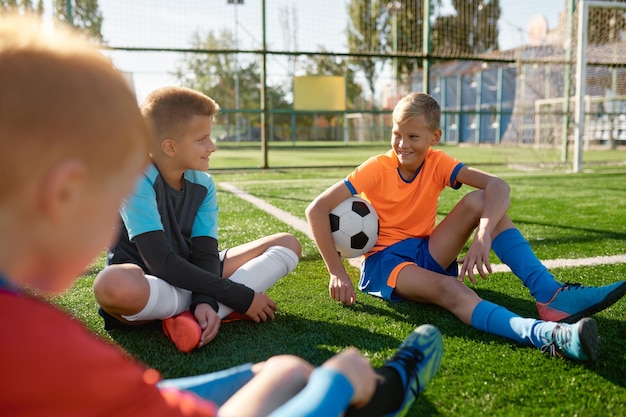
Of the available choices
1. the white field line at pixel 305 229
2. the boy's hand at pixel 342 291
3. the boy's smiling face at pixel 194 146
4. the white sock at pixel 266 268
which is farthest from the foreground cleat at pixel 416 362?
the white field line at pixel 305 229

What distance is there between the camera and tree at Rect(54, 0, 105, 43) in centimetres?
849

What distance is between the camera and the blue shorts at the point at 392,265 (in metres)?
2.56

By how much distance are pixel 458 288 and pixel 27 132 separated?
1875 mm

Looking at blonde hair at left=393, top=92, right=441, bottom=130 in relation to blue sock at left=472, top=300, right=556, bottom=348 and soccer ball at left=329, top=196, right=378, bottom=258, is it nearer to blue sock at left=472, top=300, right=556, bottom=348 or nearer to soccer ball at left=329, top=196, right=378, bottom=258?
soccer ball at left=329, top=196, right=378, bottom=258

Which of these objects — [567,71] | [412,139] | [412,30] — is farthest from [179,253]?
[412,30]

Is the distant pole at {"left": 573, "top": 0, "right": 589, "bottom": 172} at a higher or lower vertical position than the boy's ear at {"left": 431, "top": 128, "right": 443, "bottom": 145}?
higher

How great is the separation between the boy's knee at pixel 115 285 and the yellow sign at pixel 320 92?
902 cm

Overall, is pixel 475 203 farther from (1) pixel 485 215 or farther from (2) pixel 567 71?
(2) pixel 567 71

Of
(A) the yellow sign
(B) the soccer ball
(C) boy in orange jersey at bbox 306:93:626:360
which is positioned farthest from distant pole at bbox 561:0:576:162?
(B) the soccer ball

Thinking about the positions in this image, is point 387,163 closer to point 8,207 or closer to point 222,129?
point 8,207

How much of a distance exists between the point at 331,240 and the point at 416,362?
4.47ft

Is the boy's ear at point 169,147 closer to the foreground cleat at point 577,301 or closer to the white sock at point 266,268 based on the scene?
the white sock at point 266,268

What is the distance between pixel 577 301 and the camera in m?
2.17

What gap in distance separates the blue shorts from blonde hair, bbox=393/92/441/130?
59cm
